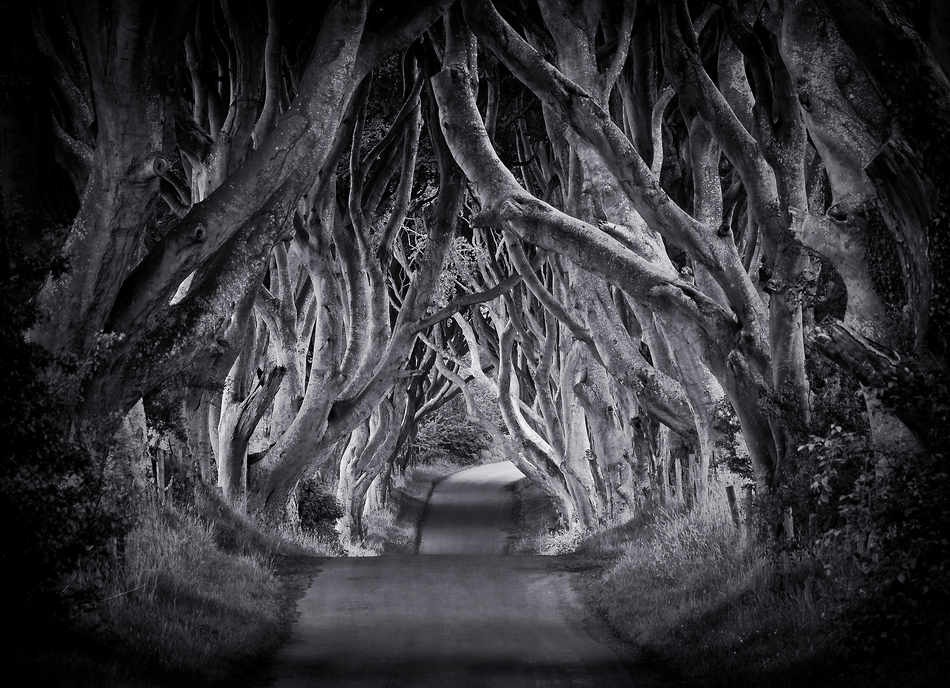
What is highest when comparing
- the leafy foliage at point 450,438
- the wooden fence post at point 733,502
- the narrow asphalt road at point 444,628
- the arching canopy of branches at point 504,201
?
the leafy foliage at point 450,438

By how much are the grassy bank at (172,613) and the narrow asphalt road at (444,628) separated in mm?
395

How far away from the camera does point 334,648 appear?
26.7 ft

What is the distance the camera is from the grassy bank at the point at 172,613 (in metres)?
5.82

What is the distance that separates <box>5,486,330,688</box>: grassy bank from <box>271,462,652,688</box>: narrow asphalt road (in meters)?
0.40

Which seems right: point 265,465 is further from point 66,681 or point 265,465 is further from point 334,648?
point 66,681

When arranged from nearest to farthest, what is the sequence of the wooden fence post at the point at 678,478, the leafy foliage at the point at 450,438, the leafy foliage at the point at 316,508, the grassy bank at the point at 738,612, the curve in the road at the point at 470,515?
1. the grassy bank at the point at 738,612
2. the wooden fence post at the point at 678,478
3. the leafy foliage at the point at 316,508
4. the curve in the road at the point at 470,515
5. the leafy foliage at the point at 450,438

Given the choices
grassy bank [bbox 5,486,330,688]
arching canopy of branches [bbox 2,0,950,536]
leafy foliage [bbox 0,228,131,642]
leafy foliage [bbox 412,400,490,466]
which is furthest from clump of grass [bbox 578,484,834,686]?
leafy foliage [bbox 412,400,490,466]

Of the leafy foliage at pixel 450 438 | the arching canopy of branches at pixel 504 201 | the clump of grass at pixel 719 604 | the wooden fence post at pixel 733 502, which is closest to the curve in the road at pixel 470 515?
the leafy foliage at pixel 450 438

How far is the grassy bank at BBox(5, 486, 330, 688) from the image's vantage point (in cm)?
582

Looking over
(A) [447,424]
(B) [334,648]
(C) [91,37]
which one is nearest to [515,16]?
(C) [91,37]

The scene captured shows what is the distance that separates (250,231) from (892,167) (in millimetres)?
5922

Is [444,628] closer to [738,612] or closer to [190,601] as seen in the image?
[190,601]

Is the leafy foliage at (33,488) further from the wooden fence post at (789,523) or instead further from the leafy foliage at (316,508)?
the leafy foliage at (316,508)

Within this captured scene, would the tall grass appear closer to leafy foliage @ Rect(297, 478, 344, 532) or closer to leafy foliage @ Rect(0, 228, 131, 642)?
leafy foliage @ Rect(0, 228, 131, 642)
